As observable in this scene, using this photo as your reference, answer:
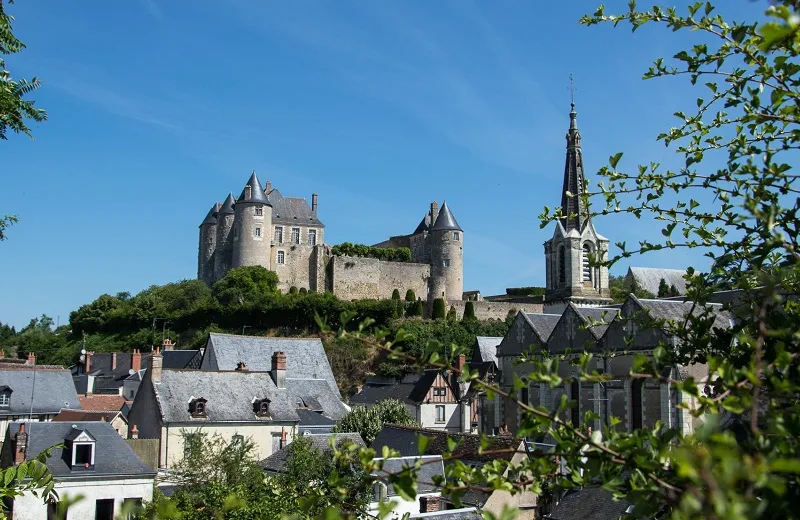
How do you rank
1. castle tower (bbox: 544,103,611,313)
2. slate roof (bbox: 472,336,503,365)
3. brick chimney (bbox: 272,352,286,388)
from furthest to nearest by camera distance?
slate roof (bbox: 472,336,503,365) → castle tower (bbox: 544,103,611,313) → brick chimney (bbox: 272,352,286,388)

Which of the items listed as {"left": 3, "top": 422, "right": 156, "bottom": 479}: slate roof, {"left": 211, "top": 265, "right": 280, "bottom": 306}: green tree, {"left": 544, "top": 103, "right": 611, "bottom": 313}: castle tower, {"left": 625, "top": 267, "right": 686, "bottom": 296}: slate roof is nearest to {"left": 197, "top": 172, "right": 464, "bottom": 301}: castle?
{"left": 211, "top": 265, "right": 280, "bottom": 306}: green tree

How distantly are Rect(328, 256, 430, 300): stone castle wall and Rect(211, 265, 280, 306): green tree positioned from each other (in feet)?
18.3

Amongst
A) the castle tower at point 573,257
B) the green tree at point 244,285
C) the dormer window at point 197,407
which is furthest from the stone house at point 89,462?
the green tree at point 244,285

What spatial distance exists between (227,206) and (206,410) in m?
41.7

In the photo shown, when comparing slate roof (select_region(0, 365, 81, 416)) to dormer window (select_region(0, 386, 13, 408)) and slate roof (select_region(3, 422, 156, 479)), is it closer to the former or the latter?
dormer window (select_region(0, 386, 13, 408))

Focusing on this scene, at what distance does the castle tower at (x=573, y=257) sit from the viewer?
42156mm

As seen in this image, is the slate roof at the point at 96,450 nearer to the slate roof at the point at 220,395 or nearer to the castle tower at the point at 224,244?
the slate roof at the point at 220,395

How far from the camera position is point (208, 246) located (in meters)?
69.1

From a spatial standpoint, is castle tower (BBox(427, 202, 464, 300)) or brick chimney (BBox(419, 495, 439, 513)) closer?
brick chimney (BBox(419, 495, 439, 513))

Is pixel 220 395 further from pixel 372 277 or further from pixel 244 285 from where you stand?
pixel 372 277

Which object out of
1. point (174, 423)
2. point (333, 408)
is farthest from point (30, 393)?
point (333, 408)

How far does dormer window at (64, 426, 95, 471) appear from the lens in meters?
19.0

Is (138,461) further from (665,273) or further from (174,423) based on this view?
(665,273)

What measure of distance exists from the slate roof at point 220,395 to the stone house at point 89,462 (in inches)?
286
